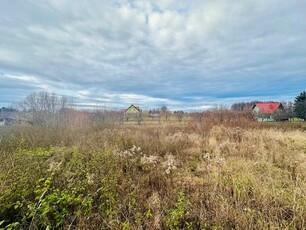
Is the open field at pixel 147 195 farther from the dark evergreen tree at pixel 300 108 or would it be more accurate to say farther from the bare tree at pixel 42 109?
the dark evergreen tree at pixel 300 108

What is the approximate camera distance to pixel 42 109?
10.3 m

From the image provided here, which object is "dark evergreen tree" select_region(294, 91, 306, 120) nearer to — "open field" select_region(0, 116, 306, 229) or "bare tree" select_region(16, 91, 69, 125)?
"open field" select_region(0, 116, 306, 229)

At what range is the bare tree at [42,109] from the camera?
9109mm

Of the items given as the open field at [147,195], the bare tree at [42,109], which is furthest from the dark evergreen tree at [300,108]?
the bare tree at [42,109]

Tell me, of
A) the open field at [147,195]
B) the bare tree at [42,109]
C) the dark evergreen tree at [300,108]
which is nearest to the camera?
the open field at [147,195]

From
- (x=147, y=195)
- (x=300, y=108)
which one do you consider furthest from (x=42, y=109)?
(x=300, y=108)

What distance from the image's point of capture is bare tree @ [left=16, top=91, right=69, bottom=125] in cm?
911

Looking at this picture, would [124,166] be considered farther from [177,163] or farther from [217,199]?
[217,199]

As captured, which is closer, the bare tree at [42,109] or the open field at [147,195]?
the open field at [147,195]

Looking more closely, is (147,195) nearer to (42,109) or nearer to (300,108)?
(42,109)

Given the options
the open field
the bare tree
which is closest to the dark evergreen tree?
the open field

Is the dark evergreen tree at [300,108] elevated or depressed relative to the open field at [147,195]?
elevated

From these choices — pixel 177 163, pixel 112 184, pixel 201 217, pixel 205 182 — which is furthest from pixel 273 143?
pixel 112 184

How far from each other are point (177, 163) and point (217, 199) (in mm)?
2143
